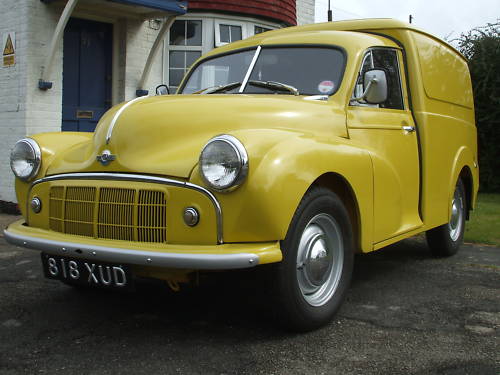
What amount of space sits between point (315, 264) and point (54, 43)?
18.4 feet

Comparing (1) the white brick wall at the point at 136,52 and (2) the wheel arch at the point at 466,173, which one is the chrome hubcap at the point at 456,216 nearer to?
(2) the wheel arch at the point at 466,173

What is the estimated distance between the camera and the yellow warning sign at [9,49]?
7.94m

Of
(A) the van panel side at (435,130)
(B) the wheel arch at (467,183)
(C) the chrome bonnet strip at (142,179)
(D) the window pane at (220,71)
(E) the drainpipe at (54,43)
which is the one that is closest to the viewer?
(C) the chrome bonnet strip at (142,179)

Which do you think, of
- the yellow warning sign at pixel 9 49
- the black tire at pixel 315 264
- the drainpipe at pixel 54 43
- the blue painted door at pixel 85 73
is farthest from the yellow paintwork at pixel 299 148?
the blue painted door at pixel 85 73

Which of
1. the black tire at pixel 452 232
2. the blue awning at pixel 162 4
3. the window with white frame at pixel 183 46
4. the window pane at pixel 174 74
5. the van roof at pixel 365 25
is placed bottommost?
the black tire at pixel 452 232

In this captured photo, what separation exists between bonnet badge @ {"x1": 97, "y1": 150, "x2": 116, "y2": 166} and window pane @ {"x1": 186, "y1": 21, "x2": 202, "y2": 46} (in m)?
6.96

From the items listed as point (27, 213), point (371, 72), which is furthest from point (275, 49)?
point (27, 213)

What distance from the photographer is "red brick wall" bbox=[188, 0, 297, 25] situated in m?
9.74

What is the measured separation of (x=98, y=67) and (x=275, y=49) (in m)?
5.09

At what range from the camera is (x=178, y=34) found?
393 inches

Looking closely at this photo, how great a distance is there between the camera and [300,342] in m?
3.19

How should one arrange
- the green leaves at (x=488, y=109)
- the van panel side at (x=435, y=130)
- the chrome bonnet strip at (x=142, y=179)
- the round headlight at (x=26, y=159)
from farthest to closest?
1. the green leaves at (x=488, y=109)
2. the van panel side at (x=435, y=130)
3. the round headlight at (x=26, y=159)
4. the chrome bonnet strip at (x=142, y=179)

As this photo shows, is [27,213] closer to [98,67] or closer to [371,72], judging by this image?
[371,72]

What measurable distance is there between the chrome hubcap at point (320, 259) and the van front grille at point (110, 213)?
0.77m
